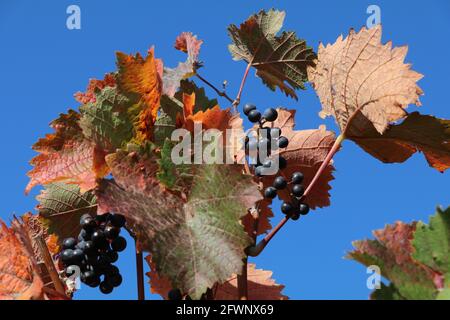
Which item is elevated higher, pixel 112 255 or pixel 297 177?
pixel 297 177

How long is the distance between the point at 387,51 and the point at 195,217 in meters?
0.60

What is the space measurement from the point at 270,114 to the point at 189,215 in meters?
0.43

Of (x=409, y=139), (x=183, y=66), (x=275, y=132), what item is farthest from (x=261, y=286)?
(x=183, y=66)

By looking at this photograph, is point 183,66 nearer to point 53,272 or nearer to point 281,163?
point 281,163

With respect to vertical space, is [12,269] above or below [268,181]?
below

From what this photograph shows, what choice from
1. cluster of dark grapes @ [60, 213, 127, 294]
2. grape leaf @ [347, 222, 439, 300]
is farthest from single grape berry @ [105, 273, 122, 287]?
grape leaf @ [347, 222, 439, 300]

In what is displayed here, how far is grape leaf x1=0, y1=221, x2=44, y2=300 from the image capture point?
54.6 inches

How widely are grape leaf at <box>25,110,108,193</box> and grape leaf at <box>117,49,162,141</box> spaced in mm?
155

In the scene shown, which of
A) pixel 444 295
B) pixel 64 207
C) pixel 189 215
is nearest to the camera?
pixel 444 295

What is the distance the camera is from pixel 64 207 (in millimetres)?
1597

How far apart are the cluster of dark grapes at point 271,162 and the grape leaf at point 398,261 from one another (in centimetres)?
28
